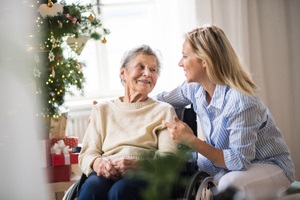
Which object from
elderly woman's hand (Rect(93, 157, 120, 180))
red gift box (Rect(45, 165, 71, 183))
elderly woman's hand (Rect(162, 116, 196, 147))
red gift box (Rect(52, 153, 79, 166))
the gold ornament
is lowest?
red gift box (Rect(45, 165, 71, 183))

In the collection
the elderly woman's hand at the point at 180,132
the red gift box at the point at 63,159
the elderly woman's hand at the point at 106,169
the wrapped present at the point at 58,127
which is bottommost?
the red gift box at the point at 63,159

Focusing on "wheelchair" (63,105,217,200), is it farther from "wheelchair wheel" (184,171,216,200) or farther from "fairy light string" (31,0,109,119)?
"fairy light string" (31,0,109,119)

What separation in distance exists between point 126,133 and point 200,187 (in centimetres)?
54

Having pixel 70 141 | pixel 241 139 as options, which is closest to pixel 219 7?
pixel 70 141

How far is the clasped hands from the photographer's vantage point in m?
2.36

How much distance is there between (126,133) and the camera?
2.54 metres

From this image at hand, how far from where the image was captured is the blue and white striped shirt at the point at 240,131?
2348 millimetres

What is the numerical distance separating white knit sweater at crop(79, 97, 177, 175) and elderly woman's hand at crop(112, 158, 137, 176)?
0.25 ft

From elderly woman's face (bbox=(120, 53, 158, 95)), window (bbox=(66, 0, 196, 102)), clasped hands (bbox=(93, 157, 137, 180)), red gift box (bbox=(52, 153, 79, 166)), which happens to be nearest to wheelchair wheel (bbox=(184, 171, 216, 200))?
clasped hands (bbox=(93, 157, 137, 180))

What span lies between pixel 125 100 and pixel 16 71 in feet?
1.92

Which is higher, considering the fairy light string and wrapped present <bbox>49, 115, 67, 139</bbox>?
the fairy light string

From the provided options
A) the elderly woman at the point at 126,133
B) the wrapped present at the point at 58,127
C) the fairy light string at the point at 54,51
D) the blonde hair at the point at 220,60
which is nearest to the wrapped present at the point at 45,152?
the fairy light string at the point at 54,51

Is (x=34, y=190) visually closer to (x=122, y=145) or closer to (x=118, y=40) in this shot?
(x=122, y=145)

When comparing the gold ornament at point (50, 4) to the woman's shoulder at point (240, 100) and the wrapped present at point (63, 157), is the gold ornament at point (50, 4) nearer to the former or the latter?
the wrapped present at point (63, 157)
